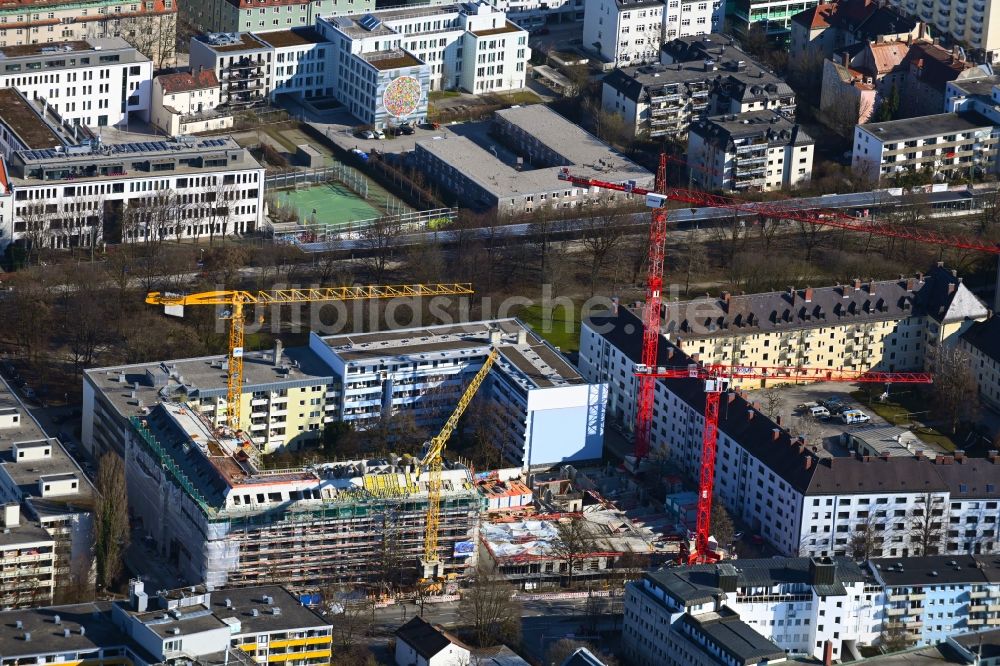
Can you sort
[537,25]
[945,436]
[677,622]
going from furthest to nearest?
1. [537,25]
2. [945,436]
3. [677,622]

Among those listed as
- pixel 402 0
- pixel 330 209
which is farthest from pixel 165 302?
pixel 402 0

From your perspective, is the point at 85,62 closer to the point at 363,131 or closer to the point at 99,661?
the point at 363,131

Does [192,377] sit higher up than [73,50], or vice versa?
[73,50]

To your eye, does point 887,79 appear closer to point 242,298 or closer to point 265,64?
point 265,64

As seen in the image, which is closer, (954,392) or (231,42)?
(954,392)

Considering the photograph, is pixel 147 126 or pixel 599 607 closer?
pixel 599 607

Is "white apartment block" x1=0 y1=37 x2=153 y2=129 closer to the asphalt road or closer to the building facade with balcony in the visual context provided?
the asphalt road

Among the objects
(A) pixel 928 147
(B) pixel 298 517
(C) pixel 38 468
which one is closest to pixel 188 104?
(A) pixel 928 147
